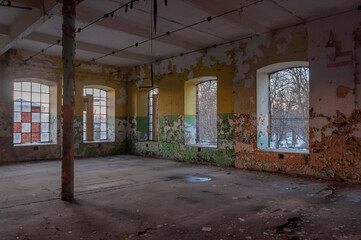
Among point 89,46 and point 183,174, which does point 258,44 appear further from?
point 89,46

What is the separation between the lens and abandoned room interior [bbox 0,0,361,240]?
316 centimetres

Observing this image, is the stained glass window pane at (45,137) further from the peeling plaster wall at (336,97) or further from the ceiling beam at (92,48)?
the peeling plaster wall at (336,97)

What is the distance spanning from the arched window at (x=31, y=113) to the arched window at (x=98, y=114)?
121cm

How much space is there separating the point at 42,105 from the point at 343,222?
8387 mm

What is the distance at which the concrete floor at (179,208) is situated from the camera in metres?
2.67

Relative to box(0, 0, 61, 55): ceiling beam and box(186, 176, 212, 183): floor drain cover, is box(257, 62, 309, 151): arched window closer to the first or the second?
box(186, 176, 212, 183): floor drain cover

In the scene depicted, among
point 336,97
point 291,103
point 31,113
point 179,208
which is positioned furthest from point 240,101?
point 31,113

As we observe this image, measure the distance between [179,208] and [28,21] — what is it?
4516 millimetres

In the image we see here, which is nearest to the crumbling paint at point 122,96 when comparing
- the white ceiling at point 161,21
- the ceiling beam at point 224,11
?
the white ceiling at point 161,21

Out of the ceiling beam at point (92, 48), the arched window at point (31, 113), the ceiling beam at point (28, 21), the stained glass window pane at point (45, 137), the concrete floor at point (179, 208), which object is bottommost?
the concrete floor at point (179, 208)

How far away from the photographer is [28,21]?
203 inches

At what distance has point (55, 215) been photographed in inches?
124

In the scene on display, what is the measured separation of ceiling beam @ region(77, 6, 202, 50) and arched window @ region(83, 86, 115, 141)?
3908mm

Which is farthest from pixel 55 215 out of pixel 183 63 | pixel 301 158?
pixel 183 63
